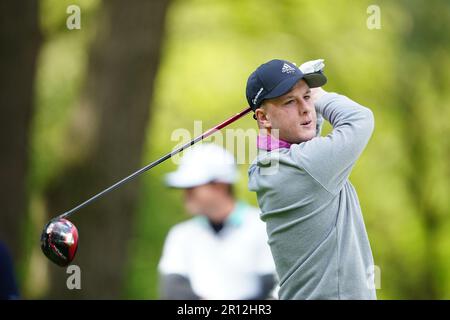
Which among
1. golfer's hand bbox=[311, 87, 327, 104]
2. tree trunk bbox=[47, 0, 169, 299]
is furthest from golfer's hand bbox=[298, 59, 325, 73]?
tree trunk bbox=[47, 0, 169, 299]

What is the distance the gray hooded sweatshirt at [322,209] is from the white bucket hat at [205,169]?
6.37 feet

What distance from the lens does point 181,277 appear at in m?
6.38

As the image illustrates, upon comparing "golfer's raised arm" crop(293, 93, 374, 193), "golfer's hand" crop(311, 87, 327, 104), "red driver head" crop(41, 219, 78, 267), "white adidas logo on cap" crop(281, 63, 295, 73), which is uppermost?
"white adidas logo on cap" crop(281, 63, 295, 73)

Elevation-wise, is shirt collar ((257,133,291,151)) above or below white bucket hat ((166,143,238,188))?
above

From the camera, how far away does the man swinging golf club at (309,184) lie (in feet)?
14.5

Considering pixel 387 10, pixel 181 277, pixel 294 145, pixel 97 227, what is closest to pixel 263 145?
pixel 294 145

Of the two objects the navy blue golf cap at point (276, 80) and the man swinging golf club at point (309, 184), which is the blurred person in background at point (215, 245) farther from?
the navy blue golf cap at point (276, 80)

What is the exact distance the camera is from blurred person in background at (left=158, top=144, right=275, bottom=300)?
624 centimetres

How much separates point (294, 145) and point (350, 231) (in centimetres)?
44

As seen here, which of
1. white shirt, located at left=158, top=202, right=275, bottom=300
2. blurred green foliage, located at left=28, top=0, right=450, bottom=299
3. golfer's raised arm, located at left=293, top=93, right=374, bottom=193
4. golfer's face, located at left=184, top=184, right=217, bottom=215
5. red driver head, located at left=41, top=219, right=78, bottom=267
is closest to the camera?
golfer's raised arm, located at left=293, top=93, right=374, bottom=193

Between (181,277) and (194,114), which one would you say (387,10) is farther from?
(181,277)

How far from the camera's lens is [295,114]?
4.51 metres

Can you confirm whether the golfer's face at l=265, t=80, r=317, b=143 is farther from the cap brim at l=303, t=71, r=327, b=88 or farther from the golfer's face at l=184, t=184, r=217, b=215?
the golfer's face at l=184, t=184, r=217, b=215

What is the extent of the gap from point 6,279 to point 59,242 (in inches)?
59.8
